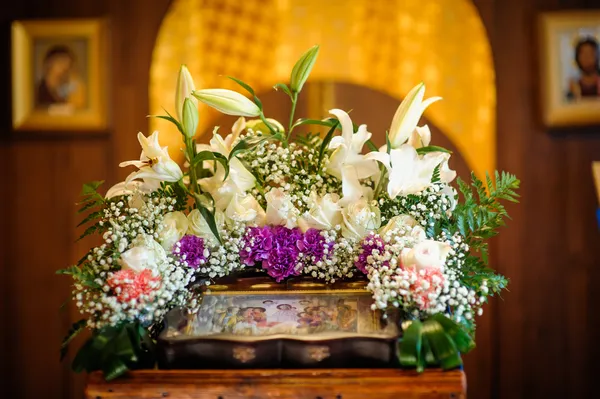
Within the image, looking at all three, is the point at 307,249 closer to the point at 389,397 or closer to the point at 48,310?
the point at 389,397

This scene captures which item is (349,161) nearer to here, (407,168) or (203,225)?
(407,168)

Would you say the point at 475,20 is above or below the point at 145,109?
above

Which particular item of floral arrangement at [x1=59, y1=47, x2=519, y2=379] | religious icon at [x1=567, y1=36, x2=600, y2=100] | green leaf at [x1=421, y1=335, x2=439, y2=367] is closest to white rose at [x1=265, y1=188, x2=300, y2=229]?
floral arrangement at [x1=59, y1=47, x2=519, y2=379]

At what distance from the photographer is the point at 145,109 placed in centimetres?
371

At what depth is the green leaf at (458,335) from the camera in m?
1.12

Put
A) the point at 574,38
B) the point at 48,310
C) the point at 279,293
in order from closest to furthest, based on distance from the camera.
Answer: the point at 279,293, the point at 574,38, the point at 48,310

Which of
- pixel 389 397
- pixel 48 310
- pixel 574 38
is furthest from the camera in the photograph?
pixel 48 310

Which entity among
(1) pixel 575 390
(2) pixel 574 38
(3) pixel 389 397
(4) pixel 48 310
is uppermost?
(2) pixel 574 38

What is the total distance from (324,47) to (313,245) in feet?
8.47

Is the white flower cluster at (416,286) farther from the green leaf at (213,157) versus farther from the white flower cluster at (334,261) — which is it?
the green leaf at (213,157)

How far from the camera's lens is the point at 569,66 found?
11.5 feet

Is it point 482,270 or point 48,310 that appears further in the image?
point 48,310

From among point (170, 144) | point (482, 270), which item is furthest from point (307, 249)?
point (170, 144)

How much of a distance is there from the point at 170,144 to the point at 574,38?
2.28 m
